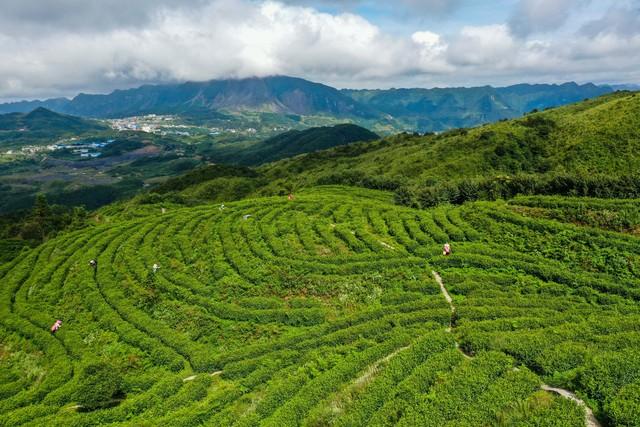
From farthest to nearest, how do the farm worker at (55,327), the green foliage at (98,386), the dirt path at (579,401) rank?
the farm worker at (55,327)
the green foliage at (98,386)
the dirt path at (579,401)

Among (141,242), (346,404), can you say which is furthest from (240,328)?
(141,242)

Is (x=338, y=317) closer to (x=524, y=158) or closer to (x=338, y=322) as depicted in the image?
(x=338, y=322)

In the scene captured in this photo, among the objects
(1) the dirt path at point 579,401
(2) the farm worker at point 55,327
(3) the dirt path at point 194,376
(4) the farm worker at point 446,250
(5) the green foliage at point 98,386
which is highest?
(1) the dirt path at point 579,401

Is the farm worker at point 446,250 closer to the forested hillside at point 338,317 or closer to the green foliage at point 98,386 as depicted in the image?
the forested hillside at point 338,317

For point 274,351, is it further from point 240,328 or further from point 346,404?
point 346,404

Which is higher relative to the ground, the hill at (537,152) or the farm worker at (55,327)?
the hill at (537,152)

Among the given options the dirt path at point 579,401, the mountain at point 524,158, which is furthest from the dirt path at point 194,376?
the mountain at point 524,158

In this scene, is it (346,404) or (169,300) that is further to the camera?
(169,300)

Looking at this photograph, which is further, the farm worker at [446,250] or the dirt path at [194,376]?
the farm worker at [446,250]

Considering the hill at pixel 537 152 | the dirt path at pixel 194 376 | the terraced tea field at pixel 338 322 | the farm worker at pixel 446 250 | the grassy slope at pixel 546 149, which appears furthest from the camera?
the grassy slope at pixel 546 149

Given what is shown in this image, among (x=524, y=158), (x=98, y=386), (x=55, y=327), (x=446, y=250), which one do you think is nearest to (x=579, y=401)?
(x=446, y=250)
